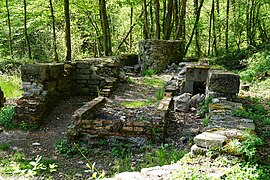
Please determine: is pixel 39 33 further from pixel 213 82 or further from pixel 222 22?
pixel 213 82

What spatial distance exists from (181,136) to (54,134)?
8.98 feet

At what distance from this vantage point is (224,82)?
234 inches

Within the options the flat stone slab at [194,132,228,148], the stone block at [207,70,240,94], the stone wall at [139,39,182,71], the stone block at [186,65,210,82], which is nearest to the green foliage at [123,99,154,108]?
the stone block at [186,65,210,82]

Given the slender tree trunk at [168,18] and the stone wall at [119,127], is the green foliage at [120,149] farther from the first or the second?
the slender tree trunk at [168,18]

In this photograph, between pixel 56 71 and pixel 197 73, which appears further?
pixel 197 73

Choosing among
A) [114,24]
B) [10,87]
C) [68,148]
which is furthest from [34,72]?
[114,24]

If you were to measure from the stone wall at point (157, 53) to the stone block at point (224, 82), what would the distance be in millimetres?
7009

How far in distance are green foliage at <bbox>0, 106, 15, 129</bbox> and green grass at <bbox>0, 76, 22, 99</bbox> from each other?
79.1 inches

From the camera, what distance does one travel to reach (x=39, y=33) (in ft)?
66.4

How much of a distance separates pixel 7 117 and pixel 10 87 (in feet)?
10.3

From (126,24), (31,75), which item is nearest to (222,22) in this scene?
(126,24)

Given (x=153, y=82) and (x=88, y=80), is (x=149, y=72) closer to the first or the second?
(x=153, y=82)

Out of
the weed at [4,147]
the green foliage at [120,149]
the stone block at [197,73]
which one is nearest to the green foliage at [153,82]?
the stone block at [197,73]

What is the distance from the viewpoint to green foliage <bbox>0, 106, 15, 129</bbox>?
6.68 metres
